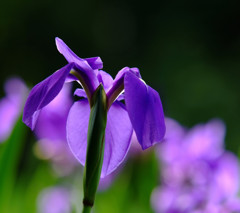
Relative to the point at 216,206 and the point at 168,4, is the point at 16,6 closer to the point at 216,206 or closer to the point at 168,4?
the point at 168,4

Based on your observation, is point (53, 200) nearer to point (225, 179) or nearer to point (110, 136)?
point (225, 179)

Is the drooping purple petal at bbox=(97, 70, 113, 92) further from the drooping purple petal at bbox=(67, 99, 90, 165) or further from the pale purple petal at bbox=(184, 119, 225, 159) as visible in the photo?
the pale purple petal at bbox=(184, 119, 225, 159)

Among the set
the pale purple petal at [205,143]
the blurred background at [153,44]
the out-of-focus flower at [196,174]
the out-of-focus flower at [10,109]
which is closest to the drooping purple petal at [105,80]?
the out-of-focus flower at [196,174]

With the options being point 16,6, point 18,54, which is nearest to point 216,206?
point 18,54

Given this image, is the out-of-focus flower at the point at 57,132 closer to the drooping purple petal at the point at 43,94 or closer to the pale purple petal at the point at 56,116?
the pale purple petal at the point at 56,116

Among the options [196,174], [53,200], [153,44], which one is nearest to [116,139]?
[196,174]

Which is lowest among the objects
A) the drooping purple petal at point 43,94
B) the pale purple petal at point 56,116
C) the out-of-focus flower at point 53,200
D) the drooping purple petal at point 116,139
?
the out-of-focus flower at point 53,200

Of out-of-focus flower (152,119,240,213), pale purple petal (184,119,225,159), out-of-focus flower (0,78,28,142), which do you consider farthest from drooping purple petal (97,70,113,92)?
pale purple petal (184,119,225,159)
